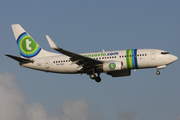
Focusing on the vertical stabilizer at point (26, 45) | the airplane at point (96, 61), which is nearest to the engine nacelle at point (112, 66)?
the airplane at point (96, 61)

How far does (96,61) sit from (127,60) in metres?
4.21

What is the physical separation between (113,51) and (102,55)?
5.40ft

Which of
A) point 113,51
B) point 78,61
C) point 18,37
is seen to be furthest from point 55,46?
point 18,37

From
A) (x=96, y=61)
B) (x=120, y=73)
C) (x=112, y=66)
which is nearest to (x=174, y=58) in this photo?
(x=120, y=73)

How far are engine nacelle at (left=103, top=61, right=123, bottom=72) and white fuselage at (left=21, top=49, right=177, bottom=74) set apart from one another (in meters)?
0.91

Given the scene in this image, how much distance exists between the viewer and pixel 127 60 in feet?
153

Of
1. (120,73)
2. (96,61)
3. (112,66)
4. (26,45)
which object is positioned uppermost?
(26,45)

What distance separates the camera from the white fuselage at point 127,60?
46.5 meters

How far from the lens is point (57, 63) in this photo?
49219 millimetres

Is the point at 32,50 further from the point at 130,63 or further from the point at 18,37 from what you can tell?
the point at 130,63

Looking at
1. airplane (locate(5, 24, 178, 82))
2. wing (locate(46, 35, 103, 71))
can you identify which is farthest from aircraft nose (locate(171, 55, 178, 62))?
wing (locate(46, 35, 103, 71))

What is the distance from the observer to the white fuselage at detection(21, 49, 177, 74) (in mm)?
46531

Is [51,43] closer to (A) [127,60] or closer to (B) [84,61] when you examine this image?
(B) [84,61]

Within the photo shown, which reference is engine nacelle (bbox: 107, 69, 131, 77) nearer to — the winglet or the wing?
the wing
